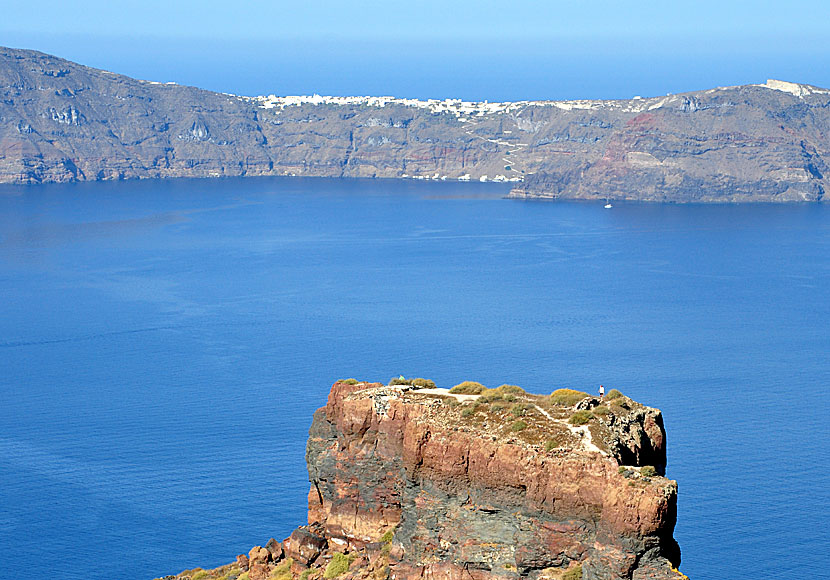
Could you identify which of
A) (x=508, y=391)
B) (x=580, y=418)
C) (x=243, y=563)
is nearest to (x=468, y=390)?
(x=508, y=391)

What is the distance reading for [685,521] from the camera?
7181 centimetres

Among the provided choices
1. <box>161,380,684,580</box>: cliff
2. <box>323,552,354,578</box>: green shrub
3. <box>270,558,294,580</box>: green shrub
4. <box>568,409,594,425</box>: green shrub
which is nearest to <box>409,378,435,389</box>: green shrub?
<box>161,380,684,580</box>: cliff

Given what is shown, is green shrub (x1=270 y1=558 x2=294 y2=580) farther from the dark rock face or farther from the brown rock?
the brown rock

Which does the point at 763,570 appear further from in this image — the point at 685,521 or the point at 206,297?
the point at 206,297

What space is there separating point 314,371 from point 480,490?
7665cm

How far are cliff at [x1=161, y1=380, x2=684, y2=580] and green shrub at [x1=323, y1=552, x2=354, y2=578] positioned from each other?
4 centimetres

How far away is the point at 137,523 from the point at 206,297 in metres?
86.4

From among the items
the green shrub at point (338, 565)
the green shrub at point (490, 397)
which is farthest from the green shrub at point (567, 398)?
the green shrub at point (338, 565)

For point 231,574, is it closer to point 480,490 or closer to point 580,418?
point 480,490

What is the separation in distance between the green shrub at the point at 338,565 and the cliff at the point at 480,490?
4 cm

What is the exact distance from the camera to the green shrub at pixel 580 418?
36438mm

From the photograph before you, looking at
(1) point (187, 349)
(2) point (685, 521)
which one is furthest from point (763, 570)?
(1) point (187, 349)

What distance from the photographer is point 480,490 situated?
35.9 m

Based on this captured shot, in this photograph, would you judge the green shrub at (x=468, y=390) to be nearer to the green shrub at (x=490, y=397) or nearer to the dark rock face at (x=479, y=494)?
the green shrub at (x=490, y=397)
